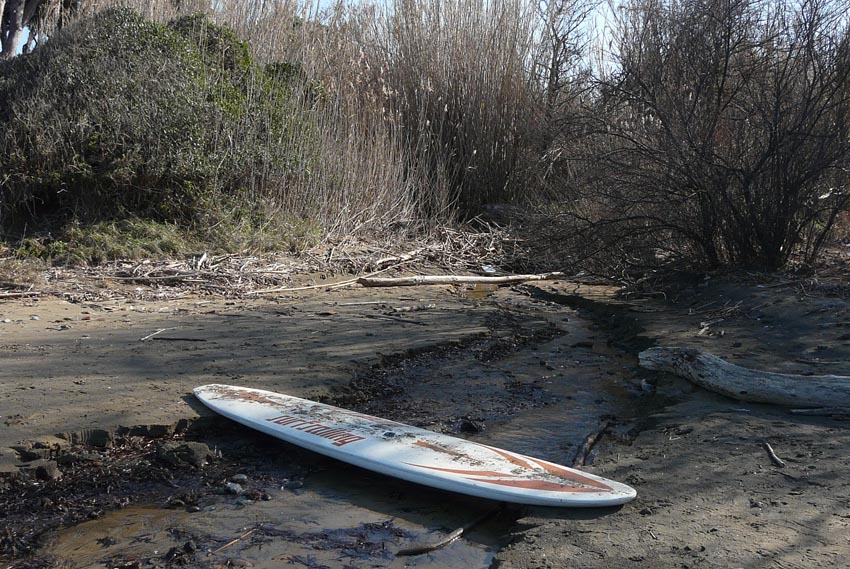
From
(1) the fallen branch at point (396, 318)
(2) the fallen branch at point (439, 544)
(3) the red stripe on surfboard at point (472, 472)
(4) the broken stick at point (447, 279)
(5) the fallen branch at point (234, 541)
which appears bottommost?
(5) the fallen branch at point (234, 541)

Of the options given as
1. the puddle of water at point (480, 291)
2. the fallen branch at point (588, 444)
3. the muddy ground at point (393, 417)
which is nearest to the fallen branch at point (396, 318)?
the muddy ground at point (393, 417)

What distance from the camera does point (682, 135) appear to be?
7609 millimetres

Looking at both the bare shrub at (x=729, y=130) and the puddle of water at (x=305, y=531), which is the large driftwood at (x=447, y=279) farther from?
the puddle of water at (x=305, y=531)

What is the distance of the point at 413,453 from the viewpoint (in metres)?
3.76

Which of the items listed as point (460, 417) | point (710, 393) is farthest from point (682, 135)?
point (460, 417)

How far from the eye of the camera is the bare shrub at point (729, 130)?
7.46 meters

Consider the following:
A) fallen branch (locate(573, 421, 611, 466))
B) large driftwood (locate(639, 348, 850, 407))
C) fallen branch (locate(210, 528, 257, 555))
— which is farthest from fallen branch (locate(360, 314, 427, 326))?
fallen branch (locate(210, 528, 257, 555))

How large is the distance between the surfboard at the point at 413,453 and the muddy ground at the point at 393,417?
0.32 ft

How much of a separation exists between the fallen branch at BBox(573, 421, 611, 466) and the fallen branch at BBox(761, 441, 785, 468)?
805 mm

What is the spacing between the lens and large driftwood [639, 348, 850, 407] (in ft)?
13.8

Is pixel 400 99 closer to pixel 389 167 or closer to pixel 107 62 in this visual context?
pixel 389 167

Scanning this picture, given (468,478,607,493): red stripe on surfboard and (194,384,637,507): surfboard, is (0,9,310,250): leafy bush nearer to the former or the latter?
(194,384,637,507): surfboard

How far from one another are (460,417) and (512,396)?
1.92 ft

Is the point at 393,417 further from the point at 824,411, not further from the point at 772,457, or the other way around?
the point at 824,411
